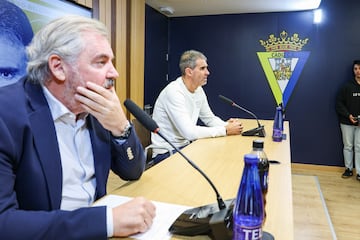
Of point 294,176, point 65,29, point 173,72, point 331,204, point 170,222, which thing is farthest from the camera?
point 173,72

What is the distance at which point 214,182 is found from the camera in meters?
1.30

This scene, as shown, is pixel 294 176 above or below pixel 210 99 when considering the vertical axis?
below

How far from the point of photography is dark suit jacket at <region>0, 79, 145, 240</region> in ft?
2.45

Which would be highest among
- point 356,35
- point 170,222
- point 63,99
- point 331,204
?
point 356,35

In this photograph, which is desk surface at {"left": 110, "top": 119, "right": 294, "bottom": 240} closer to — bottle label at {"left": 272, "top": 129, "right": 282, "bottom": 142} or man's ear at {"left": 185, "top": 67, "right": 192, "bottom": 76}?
bottle label at {"left": 272, "top": 129, "right": 282, "bottom": 142}

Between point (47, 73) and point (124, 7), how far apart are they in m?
2.66

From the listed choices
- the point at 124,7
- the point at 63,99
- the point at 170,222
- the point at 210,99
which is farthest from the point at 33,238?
the point at 210,99

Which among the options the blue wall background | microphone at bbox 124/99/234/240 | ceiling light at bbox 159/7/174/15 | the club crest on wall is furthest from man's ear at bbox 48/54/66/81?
the club crest on wall

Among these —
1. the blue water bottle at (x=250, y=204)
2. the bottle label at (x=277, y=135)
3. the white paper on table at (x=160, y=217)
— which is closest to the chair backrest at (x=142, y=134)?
the bottle label at (x=277, y=135)

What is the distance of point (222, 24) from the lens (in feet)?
15.6

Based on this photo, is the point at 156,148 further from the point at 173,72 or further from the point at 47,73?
the point at 173,72

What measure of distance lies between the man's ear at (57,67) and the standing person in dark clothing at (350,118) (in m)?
3.98

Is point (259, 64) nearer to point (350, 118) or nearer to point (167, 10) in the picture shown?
point (350, 118)

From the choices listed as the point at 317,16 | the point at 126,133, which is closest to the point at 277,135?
the point at 126,133
